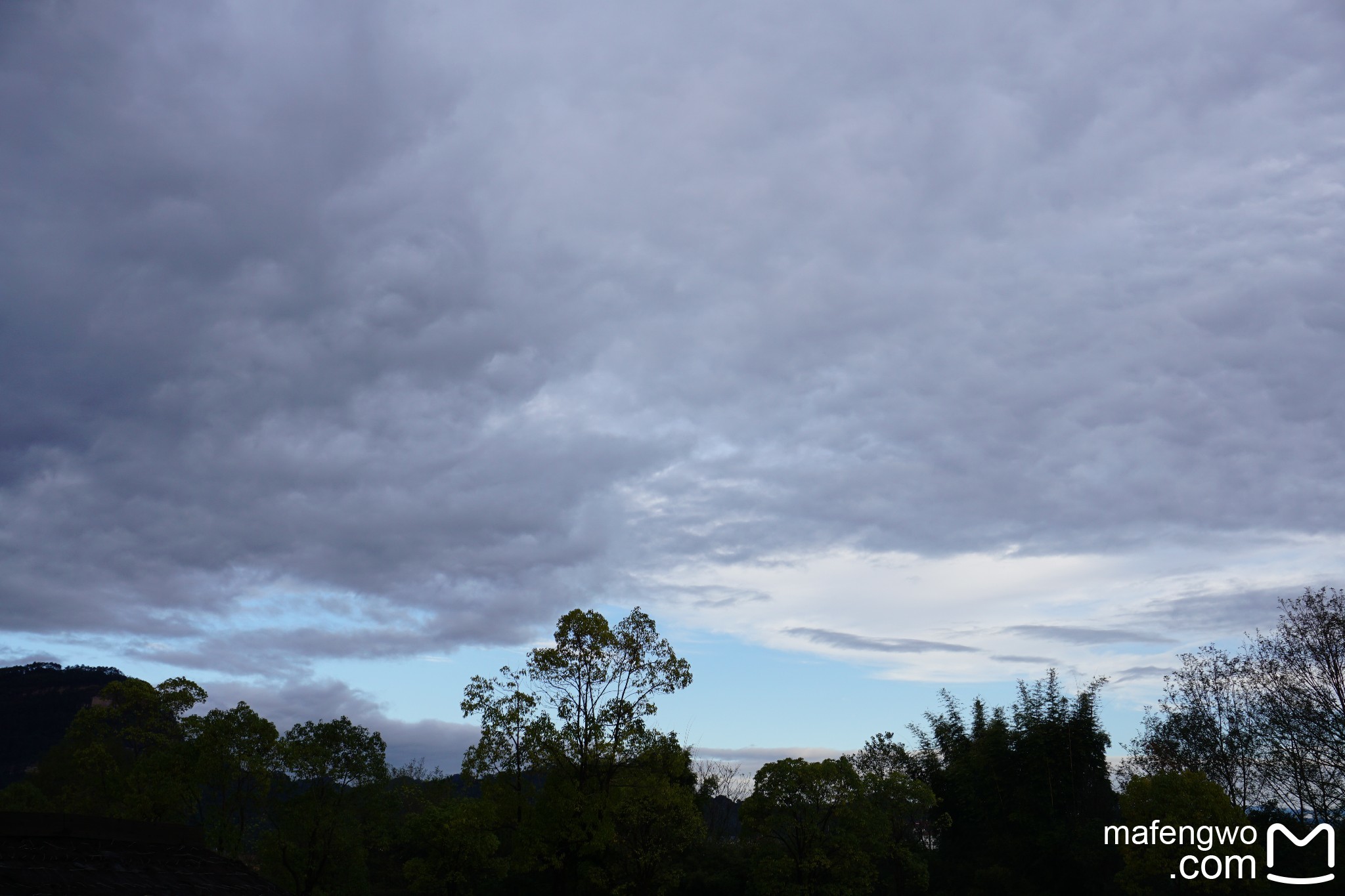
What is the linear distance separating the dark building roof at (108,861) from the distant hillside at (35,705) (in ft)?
203

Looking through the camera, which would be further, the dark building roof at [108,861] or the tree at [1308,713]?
the tree at [1308,713]

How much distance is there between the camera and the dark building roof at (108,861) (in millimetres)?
11195

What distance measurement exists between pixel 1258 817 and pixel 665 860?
88.7ft

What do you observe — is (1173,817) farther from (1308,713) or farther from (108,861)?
(108,861)

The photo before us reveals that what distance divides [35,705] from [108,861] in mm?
78468

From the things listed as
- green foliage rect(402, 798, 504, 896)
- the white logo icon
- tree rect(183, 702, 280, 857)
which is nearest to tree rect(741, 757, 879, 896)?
green foliage rect(402, 798, 504, 896)

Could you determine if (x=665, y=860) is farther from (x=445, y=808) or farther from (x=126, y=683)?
(x=126, y=683)

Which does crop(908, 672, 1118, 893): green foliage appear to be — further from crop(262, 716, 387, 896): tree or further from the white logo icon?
crop(262, 716, 387, 896): tree

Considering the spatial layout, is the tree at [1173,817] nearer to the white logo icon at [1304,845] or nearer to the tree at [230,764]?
the white logo icon at [1304,845]

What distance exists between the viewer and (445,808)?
1639 inches

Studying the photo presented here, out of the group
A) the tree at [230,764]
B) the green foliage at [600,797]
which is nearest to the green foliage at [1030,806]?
the green foliage at [600,797]

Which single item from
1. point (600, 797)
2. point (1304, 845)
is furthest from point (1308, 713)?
point (600, 797)

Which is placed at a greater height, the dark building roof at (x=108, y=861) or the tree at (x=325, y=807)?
the dark building roof at (x=108, y=861)

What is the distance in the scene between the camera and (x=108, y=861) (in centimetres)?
1248
